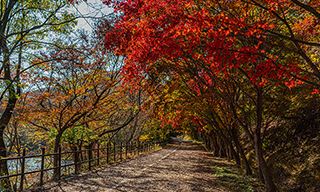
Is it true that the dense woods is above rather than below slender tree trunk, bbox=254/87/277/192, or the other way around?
above

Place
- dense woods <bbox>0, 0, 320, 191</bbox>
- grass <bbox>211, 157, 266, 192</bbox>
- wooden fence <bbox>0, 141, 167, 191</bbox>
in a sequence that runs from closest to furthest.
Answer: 1. dense woods <bbox>0, 0, 320, 191</bbox>
2. wooden fence <bbox>0, 141, 167, 191</bbox>
3. grass <bbox>211, 157, 266, 192</bbox>

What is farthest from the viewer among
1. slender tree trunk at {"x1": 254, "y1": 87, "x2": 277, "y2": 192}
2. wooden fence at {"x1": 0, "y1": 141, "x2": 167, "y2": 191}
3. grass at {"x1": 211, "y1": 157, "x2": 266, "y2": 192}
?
grass at {"x1": 211, "y1": 157, "x2": 266, "y2": 192}

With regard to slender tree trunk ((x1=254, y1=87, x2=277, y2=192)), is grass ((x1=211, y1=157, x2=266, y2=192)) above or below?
below

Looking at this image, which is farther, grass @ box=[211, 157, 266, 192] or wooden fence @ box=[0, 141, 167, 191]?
grass @ box=[211, 157, 266, 192]

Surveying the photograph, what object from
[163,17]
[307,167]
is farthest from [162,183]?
[163,17]

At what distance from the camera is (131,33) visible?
6.94 m

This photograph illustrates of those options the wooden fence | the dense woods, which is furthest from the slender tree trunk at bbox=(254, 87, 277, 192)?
the wooden fence

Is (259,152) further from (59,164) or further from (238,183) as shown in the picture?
(59,164)

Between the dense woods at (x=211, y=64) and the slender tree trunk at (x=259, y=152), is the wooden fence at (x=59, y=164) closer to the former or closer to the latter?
the dense woods at (x=211, y=64)

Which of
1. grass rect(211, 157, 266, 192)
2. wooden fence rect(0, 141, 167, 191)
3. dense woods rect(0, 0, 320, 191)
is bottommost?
grass rect(211, 157, 266, 192)

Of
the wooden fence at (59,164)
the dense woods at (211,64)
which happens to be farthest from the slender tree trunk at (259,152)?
the wooden fence at (59,164)

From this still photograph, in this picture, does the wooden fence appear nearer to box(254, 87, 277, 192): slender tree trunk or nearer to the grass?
the grass

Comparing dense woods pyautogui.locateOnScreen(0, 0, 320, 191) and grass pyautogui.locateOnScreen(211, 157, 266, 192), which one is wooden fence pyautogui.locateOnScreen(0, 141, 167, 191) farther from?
grass pyautogui.locateOnScreen(211, 157, 266, 192)

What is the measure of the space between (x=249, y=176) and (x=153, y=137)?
90.7ft
